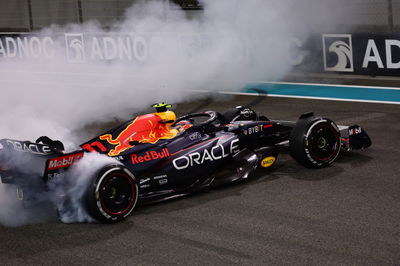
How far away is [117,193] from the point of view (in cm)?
678

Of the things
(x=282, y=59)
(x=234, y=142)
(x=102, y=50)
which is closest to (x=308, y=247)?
(x=234, y=142)

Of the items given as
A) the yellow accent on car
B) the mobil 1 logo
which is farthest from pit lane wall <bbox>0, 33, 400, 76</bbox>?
the yellow accent on car

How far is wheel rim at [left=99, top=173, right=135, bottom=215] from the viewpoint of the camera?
6664mm

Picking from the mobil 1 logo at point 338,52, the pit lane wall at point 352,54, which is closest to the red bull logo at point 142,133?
the pit lane wall at point 352,54

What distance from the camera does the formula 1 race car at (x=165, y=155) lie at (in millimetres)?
6664

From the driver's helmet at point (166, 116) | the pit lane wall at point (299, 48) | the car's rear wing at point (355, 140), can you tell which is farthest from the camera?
the pit lane wall at point (299, 48)

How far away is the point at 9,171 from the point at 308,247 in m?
2.98

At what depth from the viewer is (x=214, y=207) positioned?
7.10m

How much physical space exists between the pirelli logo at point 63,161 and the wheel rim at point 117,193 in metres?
0.41

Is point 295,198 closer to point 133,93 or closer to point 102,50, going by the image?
point 133,93

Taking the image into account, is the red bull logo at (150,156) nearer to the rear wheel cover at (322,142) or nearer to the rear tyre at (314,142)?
the rear tyre at (314,142)

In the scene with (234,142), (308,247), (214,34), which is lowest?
(308,247)

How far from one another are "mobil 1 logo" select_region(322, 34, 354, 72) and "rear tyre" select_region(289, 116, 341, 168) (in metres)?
7.01

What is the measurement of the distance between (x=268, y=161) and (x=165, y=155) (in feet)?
4.44
